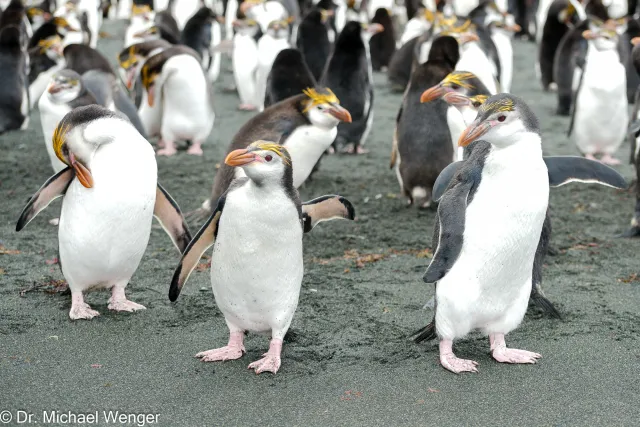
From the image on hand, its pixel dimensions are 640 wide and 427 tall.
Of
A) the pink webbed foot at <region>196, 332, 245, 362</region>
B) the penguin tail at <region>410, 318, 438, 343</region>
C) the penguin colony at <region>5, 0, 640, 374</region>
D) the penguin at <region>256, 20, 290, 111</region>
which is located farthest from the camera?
the penguin at <region>256, 20, 290, 111</region>

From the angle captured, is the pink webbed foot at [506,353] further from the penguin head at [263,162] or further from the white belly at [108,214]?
the white belly at [108,214]

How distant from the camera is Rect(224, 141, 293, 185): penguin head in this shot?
3.69 metres

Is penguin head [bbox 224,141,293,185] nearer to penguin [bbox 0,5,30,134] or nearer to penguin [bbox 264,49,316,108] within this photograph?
penguin [bbox 264,49,316,108]

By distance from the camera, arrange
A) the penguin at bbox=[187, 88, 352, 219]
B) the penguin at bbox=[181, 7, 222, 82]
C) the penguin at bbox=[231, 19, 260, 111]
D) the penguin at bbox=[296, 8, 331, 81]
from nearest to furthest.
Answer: the penguin at bbox=[187, 88, 352, 219] < the penguin at bbox=[231, 19, 260, 111] < the penguin at bbox=[296, 8, 331, 81] < the penguin at bbox=[181, 7, 222, 82]

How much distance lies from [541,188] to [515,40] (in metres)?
15.4

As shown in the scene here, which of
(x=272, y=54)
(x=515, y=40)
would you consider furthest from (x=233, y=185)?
(x=515, y=40)

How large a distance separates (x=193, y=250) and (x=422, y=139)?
3.11 metres

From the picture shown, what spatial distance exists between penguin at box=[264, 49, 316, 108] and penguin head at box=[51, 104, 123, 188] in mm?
3589

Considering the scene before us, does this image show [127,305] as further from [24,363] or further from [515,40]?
[515,40]

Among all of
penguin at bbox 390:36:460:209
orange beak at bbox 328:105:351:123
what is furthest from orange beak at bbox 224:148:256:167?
penguin at bbox 390:36:460:209

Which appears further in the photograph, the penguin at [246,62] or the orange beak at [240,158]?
the penguin at [246,62]

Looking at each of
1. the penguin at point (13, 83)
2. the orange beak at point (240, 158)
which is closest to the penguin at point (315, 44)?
the penguin at point (13, 83)

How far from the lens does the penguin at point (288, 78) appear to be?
7.99 metres

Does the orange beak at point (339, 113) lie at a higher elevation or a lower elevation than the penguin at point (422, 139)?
higher
